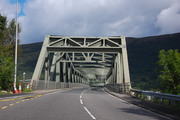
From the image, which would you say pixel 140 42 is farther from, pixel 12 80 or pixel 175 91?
pixel 12 80

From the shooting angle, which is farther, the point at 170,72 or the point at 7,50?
the point at 170,72

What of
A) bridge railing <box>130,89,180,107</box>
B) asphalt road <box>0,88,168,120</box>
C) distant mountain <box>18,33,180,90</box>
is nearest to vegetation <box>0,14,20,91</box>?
asphalt road <box>0,88,168,120</box>

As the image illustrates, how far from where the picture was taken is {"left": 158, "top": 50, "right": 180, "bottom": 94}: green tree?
106 ft

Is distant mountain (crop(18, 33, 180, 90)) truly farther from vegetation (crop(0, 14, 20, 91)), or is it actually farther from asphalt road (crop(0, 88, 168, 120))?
asphalt road (crop(0, 88, 168, 120))

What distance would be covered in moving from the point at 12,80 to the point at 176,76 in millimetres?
23690

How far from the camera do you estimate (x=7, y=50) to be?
2934cm

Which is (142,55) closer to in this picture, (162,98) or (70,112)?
(162,98)

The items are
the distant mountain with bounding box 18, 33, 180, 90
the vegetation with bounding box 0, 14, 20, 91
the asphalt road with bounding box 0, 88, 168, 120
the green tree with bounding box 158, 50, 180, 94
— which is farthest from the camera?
the distant mountain with bounding box 18, 33, 180, 90

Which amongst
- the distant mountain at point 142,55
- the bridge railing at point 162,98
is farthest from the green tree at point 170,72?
the distant mountain at point 142,55

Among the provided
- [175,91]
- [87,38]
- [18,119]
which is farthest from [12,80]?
[175,91]

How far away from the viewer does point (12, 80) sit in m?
22.0

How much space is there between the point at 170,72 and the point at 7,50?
24.1 meters

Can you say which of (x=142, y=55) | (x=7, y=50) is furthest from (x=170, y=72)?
(x=142, y=55)

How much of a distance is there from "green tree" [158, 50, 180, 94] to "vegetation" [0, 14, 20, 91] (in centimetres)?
2073
